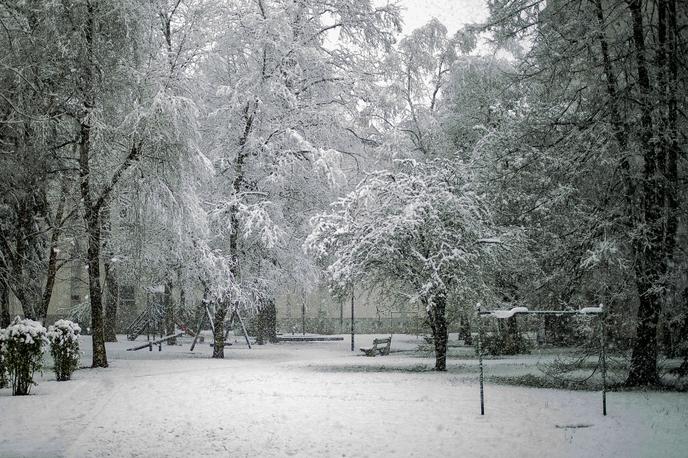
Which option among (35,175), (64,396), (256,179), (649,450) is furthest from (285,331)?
(649,450)

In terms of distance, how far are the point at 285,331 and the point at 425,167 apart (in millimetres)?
34618

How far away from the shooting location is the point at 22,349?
14.3m

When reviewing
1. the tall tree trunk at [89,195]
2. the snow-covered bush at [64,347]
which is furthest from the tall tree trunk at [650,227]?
the tall tree trunk at [89,195]

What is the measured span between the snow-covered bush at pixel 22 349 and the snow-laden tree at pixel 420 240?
7.71 metres

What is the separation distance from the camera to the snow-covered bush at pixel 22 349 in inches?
561

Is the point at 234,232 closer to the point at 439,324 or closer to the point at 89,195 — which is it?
the point at 89,195

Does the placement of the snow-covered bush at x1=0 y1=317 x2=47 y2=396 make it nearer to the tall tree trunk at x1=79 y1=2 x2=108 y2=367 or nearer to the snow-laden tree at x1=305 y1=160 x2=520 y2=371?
the tall tree trunk at x1=79 y1=2 x2=108 y2=367

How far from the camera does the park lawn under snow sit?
29.4 ft

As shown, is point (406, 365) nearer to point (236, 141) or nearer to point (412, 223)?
point (412, 223)

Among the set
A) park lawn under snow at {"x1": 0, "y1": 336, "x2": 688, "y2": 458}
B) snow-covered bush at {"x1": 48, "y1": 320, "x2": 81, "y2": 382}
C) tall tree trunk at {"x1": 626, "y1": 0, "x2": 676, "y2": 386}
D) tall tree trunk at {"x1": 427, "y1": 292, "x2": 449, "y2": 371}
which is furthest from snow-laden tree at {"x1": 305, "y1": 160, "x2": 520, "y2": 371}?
snow-covered bush at {"x1": 48, "y1": 320, "x2": 81, "y2": 382}

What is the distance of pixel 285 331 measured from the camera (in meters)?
54.1

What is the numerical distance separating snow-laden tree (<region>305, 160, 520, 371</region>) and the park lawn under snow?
2.61 m

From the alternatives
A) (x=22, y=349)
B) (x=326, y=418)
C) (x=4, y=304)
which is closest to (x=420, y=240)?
(x=326, y=418)

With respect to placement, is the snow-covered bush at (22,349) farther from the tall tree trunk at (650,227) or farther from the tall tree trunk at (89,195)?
the tall tree trunk at (650,227)
